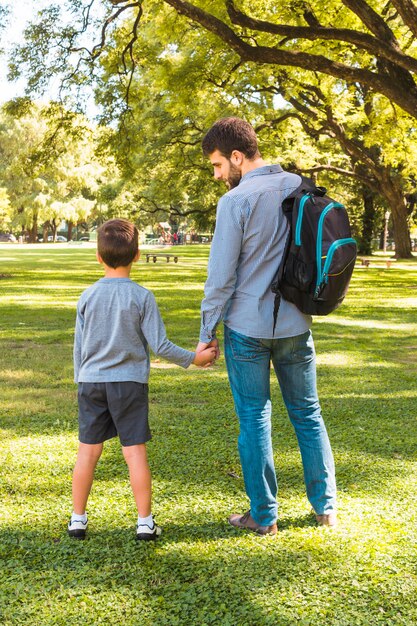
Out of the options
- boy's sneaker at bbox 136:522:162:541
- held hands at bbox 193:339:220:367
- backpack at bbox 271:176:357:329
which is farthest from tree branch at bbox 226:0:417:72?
boy's sneaker at bbox 136:522:162:541

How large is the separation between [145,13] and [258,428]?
17.7 meters

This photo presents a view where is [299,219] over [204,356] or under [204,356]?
over

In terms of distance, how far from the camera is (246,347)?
364cm

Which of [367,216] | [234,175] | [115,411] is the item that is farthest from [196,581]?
[367,216]

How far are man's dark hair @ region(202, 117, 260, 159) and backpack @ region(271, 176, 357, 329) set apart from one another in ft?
1.11

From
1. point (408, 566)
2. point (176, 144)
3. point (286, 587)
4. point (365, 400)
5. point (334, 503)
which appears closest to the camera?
point (286, 587)

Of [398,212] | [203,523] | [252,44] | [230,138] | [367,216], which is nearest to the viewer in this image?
[230,138]

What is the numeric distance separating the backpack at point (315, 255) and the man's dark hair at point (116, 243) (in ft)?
2.47

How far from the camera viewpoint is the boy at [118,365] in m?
3.65

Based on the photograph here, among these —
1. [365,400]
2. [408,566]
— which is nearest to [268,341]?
[408,566]

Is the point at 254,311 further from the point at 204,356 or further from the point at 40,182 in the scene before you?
the point at 40,182

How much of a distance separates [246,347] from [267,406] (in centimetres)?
34

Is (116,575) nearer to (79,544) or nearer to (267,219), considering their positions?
(79,544)

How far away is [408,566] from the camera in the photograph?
134 inches
